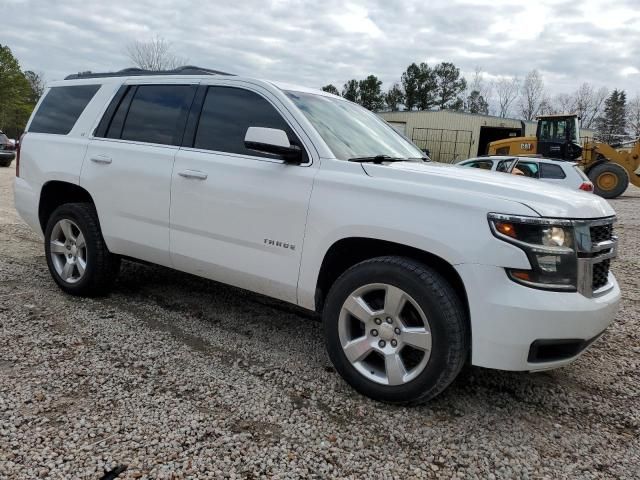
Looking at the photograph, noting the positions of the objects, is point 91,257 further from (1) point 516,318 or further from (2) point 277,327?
(1) point 516,318

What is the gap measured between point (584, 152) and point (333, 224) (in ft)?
66.0

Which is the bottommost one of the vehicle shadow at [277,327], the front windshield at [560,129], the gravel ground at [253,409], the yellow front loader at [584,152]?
the gravel ground at [253,409]

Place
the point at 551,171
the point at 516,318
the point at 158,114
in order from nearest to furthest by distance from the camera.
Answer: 1. the point at 516,318
2. the point at 158,114
3. the point at 551,171

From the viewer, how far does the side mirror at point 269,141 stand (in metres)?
3.15

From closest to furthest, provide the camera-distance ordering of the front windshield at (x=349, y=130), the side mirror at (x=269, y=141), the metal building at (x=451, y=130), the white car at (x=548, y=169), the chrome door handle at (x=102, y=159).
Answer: the side mirror at (x=269, y=141) → the front windshield at (x=349, y=130) → the chrome door handle at (x=102, y=159) → the white car at (x=548, y=169) → the metal building at (x=451, y=130)

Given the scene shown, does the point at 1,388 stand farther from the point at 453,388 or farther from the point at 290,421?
the point at 453,388

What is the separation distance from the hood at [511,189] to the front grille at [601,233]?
0.07 meters

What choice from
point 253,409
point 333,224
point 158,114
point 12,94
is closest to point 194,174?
point 158,114

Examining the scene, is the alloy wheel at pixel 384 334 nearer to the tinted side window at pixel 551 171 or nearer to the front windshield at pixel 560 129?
the tinted side window at pixel 551 171

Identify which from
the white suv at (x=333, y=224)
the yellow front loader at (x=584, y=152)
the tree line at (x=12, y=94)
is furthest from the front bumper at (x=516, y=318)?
the tree line at (x=12, y=94)

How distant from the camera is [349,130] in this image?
3766 millimetres

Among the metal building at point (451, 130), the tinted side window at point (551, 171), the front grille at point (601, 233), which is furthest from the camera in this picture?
the metal building at point (451, 130)

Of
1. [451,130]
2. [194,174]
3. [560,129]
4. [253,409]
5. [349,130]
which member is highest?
[451,130]

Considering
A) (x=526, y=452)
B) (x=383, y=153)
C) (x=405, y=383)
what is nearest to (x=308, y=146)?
(x=383, y=153)
